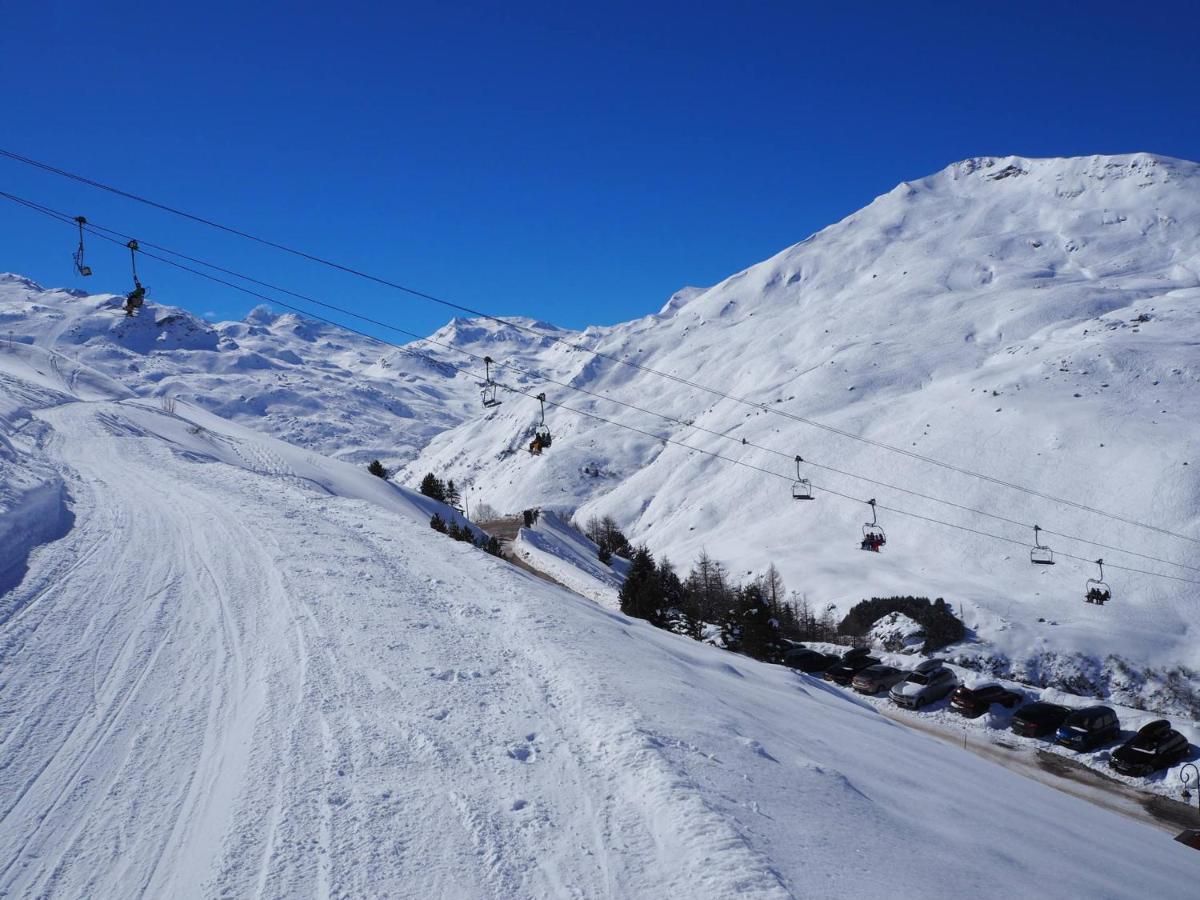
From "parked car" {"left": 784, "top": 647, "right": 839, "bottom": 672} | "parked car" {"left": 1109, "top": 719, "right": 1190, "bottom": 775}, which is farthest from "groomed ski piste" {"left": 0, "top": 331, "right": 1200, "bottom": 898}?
"parked car" {"left": 784, "top": 647, "right": 839, "bottom": 672}

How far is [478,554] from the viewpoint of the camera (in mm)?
19094

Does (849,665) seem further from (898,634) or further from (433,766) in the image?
(433,766)

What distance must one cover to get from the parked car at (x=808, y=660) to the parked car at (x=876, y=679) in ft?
8.16

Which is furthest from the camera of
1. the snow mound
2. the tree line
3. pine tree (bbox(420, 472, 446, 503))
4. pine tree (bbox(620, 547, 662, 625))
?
pine tree (bbox(420, 472, 446, 503))

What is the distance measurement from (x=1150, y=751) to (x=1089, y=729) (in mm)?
2131

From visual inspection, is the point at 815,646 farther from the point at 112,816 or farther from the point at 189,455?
the point at 112,816

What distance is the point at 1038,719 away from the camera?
86.4 feet

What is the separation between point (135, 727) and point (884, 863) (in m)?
8.34

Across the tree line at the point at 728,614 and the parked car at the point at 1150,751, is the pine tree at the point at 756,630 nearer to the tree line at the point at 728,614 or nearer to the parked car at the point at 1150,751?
the tree line at the point at 728,614

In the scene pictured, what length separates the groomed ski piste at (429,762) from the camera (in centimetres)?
616

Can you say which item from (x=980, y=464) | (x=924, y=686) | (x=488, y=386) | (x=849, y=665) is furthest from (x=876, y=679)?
(x=980, y=464)

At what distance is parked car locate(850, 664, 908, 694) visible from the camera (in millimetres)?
30219

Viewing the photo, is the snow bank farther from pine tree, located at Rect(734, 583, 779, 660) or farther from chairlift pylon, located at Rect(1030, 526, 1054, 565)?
chairlift pylon, located at Rect(1030, 526, 1054, 565)

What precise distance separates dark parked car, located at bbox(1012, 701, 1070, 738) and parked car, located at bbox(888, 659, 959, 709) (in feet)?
10.1
